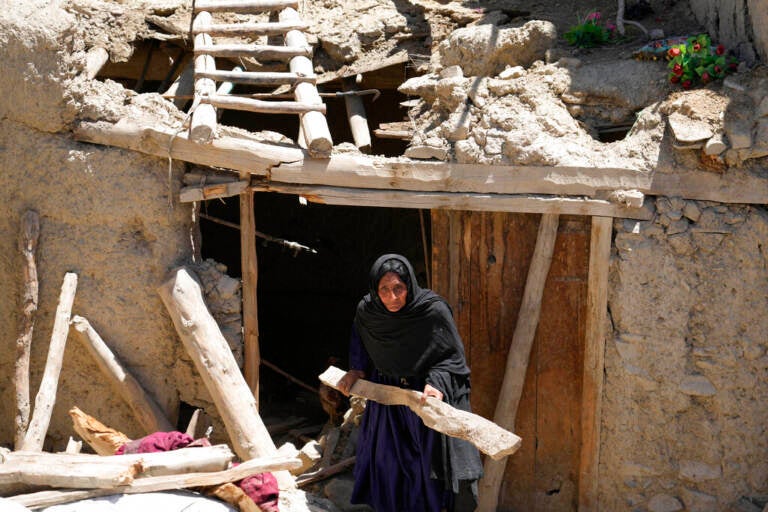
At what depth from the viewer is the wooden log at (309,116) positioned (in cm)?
614

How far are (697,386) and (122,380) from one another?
11.0 ft

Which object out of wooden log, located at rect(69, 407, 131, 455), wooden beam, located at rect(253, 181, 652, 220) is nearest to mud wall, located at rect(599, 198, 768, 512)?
wooden beam, located at rect(253, 181, 652, 220)

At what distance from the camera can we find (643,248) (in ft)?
19.9

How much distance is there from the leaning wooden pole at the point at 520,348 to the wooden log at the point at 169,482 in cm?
147

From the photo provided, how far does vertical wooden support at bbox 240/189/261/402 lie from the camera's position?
6.51 m

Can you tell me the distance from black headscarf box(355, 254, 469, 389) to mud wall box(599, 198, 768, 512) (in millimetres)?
1194

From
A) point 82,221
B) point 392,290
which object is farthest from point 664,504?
point 82,221

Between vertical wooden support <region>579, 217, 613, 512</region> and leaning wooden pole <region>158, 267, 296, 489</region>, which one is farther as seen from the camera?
leaning wooden pole <region>158, 267, 296, 489</region>

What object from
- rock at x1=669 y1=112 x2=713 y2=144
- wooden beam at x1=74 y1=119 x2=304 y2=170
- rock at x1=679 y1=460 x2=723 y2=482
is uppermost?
rock at x1=669 y1=112 x2=713 y2=144

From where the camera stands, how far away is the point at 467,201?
6.21m

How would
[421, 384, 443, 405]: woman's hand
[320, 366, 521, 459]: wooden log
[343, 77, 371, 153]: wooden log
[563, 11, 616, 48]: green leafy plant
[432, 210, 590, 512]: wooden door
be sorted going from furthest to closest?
1. [343, 77, 371, 153]: wooden log
2. [563, 11, 616, 48]: green leafy plant
3. [432, 210, 590, 512]: wooden door
4. [421, 384, 443, 405]: woman's hand
5. [320, 366, 521, 459]: wooden log

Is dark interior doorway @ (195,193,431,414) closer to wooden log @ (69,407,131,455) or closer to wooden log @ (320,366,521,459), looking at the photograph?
wooden log @ (69,407,131,455)

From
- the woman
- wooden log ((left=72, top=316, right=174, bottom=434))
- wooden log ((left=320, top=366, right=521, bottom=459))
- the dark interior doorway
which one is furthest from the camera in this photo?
the dark interior doorway

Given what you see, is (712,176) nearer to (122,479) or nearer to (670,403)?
(670,403)
